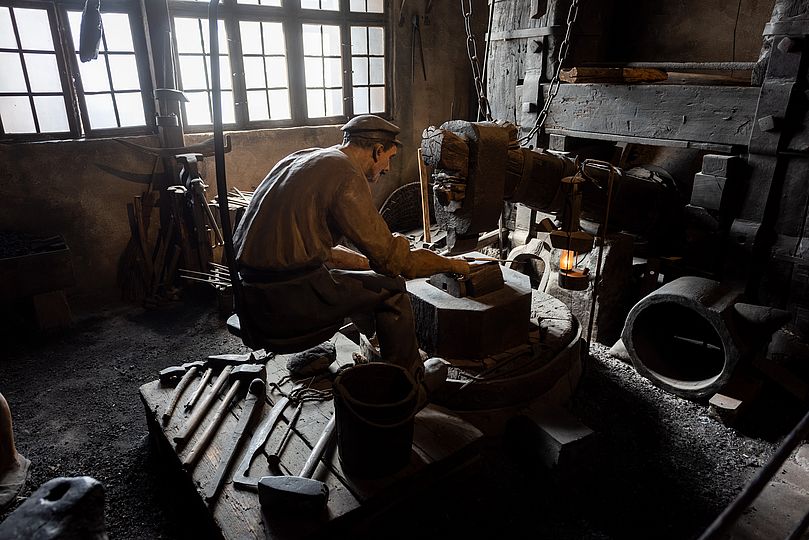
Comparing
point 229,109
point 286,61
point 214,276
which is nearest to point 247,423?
point 214,276

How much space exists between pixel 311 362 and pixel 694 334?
3946 millimetres

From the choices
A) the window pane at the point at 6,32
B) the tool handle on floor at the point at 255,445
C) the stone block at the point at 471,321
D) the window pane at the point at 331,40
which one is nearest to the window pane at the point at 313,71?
the window pane at the point at 331,40

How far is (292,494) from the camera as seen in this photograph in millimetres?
2609

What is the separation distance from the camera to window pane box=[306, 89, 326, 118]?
27.7 feet

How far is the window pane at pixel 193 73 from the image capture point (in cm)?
716

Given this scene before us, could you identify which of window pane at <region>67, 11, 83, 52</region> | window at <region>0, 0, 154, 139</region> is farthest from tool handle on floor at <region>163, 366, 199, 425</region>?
window pane at <region>67, 11, 83, 52</region>

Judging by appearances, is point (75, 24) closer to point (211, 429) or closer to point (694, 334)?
point (211, 429)

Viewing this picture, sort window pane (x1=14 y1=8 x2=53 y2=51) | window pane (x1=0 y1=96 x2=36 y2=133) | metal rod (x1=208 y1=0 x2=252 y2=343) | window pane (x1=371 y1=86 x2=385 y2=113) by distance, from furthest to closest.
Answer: window pane (x1=371 y1=86 x2=385 y2=113) < window pane (x1=0 y1=96 x2=36 y2=133) < window pane (x1=14 y1=8 x2=53 y2=51) < metal rod (x1=208 y1=0 x2=252 y2=343)

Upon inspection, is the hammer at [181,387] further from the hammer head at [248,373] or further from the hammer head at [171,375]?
the hammer head at [248,373]

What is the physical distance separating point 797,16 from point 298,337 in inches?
182

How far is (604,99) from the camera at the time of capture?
17.9 feet

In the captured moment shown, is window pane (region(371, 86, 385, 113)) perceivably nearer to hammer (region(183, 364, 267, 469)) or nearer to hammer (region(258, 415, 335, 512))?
hammer (region(183, 364, 267, 469))

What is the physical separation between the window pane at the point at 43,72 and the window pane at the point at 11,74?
88 millimetres

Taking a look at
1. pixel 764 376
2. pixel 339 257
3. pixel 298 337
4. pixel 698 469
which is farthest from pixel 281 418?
pixel 764 376
